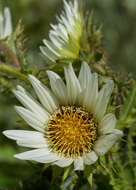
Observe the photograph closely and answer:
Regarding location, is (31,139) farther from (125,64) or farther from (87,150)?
(125,64)

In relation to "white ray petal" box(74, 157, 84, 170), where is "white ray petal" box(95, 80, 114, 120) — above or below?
above

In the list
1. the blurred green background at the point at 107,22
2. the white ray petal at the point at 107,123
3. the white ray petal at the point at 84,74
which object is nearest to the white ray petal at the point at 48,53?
the white ray petal at the point at 84,74

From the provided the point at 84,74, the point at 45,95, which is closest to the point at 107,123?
the point at 84,74

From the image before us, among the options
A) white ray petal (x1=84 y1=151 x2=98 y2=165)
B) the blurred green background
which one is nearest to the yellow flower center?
white ray petal (x1=84 y1=151 x2=98 y2=165)

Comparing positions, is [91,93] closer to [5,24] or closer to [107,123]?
[107,123]

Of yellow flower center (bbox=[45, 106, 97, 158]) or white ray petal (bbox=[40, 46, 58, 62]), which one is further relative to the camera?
white ray petal (bbox=[40, 46, 58, 62])

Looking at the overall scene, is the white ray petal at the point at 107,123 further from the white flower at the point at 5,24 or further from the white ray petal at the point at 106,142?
the white flower at the point at 5,24

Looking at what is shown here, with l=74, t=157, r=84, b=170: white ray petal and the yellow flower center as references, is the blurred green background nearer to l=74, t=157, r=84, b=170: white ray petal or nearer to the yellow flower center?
the yellow flower center
